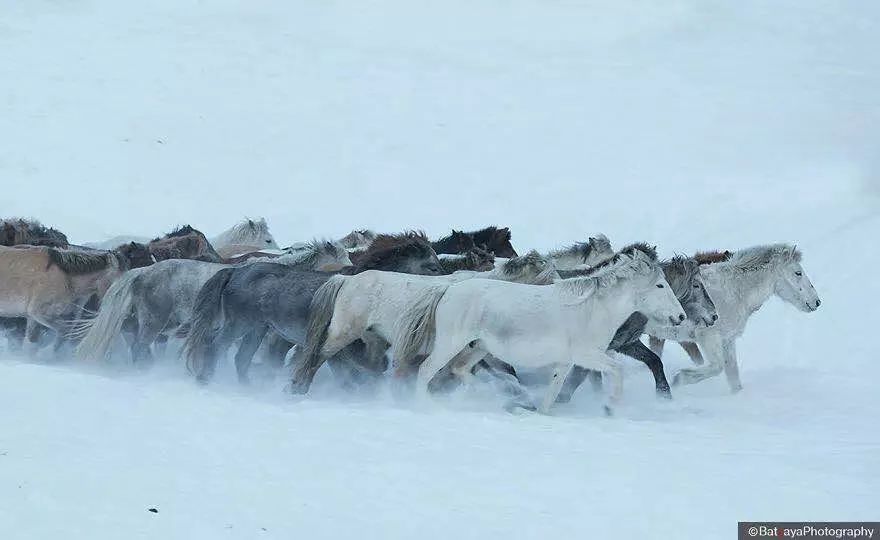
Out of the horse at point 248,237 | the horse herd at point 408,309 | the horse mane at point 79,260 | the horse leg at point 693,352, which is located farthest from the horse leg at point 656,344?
the horse at point 248,237

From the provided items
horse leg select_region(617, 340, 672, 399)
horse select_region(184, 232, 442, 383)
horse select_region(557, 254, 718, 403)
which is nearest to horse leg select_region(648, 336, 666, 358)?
horse select_region(557, 254, 718, 403)

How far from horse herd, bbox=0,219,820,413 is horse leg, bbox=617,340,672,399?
0.04ft

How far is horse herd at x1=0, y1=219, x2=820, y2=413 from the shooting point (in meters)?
8.79

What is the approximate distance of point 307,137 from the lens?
23.5m

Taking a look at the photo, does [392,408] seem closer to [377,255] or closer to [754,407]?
[377,255]

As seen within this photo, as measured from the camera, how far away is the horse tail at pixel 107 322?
991 centimetres

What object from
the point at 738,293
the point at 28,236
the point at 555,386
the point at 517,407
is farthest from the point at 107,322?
the point at 738,293

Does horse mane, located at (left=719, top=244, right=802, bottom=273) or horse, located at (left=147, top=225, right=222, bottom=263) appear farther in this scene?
horse, located at (left=147, top=225, right=222, bottom=263)

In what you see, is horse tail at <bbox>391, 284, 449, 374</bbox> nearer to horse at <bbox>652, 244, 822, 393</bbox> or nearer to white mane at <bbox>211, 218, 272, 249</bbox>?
horse at <bbox>652, 244, 822, 393</bbox>

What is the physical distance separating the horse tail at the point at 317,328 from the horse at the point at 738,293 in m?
2.86

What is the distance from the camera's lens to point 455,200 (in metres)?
20.7

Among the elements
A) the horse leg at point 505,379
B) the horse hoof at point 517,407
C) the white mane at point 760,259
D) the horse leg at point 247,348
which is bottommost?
the horse hoof at point 517,407

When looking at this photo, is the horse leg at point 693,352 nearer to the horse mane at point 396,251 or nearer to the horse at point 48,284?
the horse mane at point 396,251

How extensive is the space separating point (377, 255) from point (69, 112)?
14.8 m
